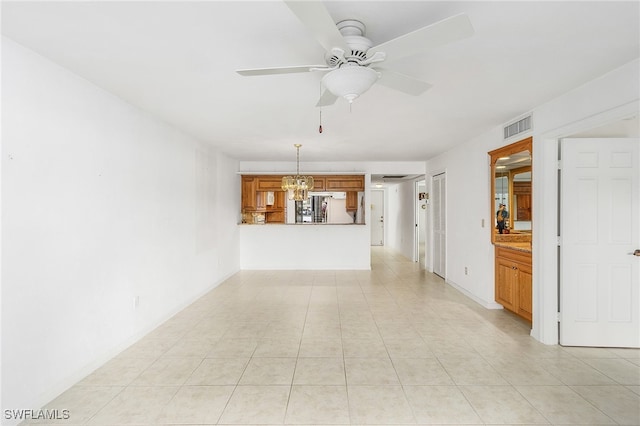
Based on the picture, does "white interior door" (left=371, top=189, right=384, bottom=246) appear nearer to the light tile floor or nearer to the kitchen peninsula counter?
the kitchen peninsula counter

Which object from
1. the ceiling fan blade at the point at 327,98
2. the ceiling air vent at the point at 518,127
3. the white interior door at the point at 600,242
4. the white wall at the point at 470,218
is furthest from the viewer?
the white wall at the point at 470,218

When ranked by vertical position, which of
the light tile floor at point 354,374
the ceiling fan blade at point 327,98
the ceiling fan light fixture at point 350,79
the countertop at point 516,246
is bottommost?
the light tile floor at point 354,374

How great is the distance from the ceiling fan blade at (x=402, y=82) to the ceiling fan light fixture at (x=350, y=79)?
0.11 metres

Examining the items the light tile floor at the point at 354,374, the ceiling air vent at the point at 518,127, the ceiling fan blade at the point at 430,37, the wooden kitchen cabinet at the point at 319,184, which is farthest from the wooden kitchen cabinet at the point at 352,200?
the ceiling fan blade at the point at 430,37

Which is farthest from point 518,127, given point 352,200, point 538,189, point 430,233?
point 352,200

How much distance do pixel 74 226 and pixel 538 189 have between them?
447cm

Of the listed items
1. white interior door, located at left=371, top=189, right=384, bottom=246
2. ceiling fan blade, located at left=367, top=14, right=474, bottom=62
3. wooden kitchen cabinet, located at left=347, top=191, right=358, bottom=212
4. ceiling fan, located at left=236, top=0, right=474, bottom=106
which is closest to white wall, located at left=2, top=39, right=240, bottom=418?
ceiling fan, located at left=236, top=0, right=474, bottom=106

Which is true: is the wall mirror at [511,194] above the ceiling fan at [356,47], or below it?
below

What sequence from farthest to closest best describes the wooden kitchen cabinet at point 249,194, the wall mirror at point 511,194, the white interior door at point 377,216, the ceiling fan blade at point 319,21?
1. the white interior door at point 377,216
2. the wooden kitchen cabinet at point 249,194
3. the wall mirror at point 511,194
4. the ceiling fan blade at point 319,21

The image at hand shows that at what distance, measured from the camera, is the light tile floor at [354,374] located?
2.21 metres

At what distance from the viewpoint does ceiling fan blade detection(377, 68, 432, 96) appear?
201cm

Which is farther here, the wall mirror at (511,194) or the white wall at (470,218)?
the white wall at (470,218)

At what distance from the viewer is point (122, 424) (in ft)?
6.94

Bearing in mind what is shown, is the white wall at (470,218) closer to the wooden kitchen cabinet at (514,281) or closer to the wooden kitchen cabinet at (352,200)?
the wooden kitchen cabinet at (514,281)
